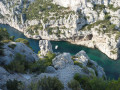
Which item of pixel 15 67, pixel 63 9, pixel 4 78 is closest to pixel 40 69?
pixel 15 67

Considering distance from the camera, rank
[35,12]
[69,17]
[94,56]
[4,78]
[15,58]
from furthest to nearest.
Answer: [35,12] < [69,17] < [94,56] < [15,58] < [4,78]

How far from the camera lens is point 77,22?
3132 inches

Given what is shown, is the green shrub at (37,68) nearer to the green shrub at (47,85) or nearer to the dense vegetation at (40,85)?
the dense vegetation at (40,85)

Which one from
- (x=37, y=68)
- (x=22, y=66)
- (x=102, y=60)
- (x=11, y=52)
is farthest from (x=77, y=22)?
(x=22, y=66)

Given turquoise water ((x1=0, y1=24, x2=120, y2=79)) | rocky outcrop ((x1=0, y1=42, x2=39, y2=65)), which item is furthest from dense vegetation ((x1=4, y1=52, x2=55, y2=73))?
turquoise water ((x1=0, y1=24, x2=120, y2=79))

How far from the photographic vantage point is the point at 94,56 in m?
60.5

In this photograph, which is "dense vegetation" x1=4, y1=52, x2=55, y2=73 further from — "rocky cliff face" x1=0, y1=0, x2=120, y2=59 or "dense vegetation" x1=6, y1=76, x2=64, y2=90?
"rocky cliff face" x1=0, y1=0, x2=120, y2=59

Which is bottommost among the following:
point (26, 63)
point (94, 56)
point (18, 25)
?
point (94, 56)

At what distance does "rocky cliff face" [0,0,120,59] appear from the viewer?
69.2 metres

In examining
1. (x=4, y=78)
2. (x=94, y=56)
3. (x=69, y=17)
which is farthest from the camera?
(x=69, y=17)

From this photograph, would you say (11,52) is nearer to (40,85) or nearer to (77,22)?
(40,85)

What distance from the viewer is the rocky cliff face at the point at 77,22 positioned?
69.2 m

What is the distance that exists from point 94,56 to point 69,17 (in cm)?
3441

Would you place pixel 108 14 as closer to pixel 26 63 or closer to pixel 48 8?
pixel 48 8
